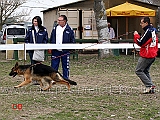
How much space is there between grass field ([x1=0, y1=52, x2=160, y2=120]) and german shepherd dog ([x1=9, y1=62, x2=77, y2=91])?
212mm

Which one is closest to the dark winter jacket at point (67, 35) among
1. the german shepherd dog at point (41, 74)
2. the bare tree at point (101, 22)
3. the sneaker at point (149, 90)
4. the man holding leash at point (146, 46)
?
the german shepherd dog at point (41, 74)

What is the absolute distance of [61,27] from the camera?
35.0ft

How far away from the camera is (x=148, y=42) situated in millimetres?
9195

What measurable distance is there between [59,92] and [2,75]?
14.0ft

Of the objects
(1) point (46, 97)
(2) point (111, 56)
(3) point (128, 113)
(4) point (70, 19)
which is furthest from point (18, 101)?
(4) point (70, 19)

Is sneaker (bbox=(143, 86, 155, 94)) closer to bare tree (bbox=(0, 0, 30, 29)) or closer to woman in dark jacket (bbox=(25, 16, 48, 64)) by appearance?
woman in dark jacket (bbox=(25, 16, 48, 64))

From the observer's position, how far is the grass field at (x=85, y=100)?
7234mm

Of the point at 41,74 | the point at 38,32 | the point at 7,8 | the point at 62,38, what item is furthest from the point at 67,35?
the point at 7,8

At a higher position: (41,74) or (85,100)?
(41,74)

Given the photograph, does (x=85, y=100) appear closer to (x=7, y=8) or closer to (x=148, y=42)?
(x=148, y=42)

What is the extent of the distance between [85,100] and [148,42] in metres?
1.76

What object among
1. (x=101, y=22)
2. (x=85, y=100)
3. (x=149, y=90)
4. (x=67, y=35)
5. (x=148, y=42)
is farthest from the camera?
(x=101, y=22)

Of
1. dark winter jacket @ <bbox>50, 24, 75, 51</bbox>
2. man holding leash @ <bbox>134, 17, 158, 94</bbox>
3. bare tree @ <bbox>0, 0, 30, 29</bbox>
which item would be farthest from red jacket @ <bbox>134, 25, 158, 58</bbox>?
bare tree @ <bbox>0, 0, 30, 29</bbox>

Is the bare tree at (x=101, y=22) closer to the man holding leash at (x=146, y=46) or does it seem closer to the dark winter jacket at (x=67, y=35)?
the dark winter jacket at (x=67, y=35)
